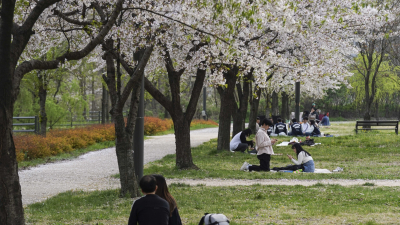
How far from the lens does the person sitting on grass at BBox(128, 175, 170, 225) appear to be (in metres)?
4.66

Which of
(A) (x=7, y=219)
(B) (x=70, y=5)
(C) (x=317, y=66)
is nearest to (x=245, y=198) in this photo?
(A) (x=7, y=219)

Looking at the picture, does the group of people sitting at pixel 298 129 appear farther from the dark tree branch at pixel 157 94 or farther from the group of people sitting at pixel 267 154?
the dark tree branch at pixel 157 94

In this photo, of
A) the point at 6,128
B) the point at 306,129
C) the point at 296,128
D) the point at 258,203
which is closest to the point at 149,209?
the point at 6,128

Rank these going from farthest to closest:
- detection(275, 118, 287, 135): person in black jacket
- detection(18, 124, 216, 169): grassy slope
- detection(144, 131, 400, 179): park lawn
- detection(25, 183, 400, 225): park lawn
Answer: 1. detection(275, 118, 287, 135): person in black jacket
2. detection(18, 124, 216, 169): grassy slope
3. detection(144, 131, 400, 179): park lawn
4. detection(25, 183, 400, 225): park lawn

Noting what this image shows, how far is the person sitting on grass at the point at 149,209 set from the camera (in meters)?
4.66

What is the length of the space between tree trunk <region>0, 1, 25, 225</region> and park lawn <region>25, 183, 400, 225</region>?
1369mm

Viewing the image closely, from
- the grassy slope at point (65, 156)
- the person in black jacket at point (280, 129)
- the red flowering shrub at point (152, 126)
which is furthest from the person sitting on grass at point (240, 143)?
the red flowering shrub at point (152, 126)

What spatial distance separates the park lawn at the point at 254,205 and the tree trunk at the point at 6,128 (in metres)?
1.37

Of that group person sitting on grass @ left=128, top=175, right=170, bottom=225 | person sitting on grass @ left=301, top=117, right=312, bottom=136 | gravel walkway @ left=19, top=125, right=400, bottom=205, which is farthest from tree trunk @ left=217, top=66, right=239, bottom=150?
person sitting on grass @ left=128, top=175, right=170, bottom=225

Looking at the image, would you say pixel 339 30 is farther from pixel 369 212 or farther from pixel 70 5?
pixel 369 212

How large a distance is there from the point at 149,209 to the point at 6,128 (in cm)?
232

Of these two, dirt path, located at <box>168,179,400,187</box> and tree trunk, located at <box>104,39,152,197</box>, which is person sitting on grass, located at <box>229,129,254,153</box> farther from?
tree trunk, located at <box>104,39,152,197</box>

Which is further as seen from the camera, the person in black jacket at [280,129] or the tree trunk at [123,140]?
the person in black jacket at [280,129]

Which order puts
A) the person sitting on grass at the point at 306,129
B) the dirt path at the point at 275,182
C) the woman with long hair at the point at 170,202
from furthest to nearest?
the person sitting on grass at the point at 306,129, the dirt path at the point at 275,182, the woman with long hair at the point at 170,202
